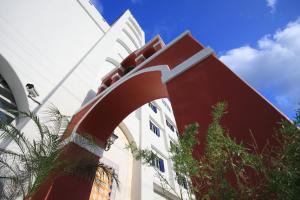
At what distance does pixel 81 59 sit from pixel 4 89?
4.65 meters

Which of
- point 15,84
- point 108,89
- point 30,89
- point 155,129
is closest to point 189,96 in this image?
point 108,89

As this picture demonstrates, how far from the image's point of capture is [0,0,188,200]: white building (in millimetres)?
6879

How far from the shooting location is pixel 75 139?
6.40 metres

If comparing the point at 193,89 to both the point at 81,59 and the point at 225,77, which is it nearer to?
the point at 225,77

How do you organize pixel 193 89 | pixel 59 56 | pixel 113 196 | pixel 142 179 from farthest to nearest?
pixel 59 56, pixel 142 179, pixel 113 196, pixel 193 89

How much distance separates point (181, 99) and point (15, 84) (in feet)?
19.8

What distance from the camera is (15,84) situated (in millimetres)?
6840

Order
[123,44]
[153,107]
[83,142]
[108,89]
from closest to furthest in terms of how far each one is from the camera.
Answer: [83,142], [108,89], [153,107], [123,44]

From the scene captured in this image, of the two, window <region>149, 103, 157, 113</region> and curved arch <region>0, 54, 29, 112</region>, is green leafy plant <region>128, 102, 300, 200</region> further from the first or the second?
window <region>149, 103, 157, 113</region>

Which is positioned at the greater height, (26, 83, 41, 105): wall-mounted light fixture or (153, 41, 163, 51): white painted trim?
(153, 41, 163, 51): white painted trim

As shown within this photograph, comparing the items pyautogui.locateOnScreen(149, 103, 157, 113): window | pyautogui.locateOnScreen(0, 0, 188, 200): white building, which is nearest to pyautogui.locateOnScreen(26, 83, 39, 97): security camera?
pyautogui.locateOnScreen(0, 0, 188, 200): white building

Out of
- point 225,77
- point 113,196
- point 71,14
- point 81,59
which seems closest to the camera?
point 225,77

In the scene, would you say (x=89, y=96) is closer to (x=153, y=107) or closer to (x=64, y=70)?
(x=64, y=70)

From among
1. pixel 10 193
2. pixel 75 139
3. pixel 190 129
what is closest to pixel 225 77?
pixel 190 129
